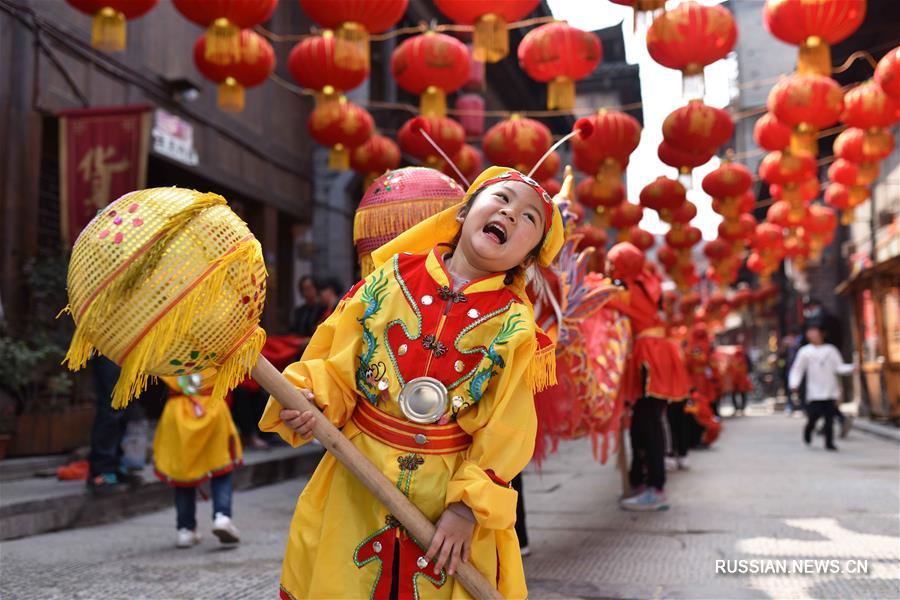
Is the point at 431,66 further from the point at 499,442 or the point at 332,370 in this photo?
the point at 499,442

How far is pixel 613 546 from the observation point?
4.38 meters

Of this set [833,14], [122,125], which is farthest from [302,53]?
[833,14]

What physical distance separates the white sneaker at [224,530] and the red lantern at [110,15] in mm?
3237

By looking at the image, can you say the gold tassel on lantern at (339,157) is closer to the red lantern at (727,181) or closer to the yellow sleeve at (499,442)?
the red lantern at (727,181)

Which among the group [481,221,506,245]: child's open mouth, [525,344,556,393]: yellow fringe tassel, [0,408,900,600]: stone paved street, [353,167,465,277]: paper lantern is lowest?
[0,408,900,600]: stone paved street

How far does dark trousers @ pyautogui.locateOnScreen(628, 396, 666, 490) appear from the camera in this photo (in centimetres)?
539

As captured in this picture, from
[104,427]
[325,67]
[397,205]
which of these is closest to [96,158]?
[325,67]

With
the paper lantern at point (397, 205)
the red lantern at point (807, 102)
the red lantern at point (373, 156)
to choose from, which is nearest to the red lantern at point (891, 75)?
the red lantern at point (807, 102)

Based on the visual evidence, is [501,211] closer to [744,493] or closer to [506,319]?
[506,319]

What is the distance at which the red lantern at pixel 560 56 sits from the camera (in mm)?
6625

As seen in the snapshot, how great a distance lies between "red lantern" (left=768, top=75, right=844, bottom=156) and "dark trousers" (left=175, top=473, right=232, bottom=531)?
233 inches

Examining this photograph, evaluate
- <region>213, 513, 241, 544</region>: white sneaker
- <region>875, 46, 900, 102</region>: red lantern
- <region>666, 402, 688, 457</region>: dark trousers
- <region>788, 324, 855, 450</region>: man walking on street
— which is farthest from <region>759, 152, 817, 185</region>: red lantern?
<region>213, 513, 241, 544</region>: white sneaker

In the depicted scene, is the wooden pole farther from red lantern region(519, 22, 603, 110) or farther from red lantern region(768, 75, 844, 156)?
red lantern region(768, 75, 844, 156)

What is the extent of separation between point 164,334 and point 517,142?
6.19m
